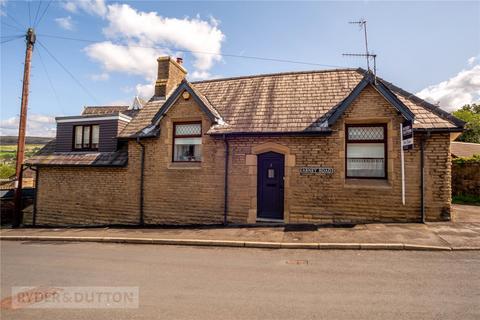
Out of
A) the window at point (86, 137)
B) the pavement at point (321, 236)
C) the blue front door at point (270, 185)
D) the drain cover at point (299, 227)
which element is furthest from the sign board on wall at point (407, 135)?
the window at point (86, 137)

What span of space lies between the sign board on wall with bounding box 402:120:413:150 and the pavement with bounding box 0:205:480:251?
2569 mm

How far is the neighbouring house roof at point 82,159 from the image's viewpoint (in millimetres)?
12539

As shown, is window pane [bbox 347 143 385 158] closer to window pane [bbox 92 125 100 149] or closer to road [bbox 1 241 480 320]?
road [bbox 1 241 480 320]

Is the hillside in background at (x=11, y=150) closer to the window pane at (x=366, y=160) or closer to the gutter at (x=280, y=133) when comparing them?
the gutter at (x=280, y=133)

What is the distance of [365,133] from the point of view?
976 cm

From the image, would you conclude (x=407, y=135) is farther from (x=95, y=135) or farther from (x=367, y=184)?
(x=95, y=135)

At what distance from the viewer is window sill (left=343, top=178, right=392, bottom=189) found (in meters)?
9.24

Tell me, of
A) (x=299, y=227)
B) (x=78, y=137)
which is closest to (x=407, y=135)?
(x=299, y=227)

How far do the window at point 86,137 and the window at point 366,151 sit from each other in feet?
39.6

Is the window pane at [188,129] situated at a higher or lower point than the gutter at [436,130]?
higher

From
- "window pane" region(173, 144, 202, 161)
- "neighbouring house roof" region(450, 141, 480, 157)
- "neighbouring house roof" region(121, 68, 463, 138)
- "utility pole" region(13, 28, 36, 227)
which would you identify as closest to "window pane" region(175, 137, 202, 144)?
"window pane" region(173, 144, 202, 161)

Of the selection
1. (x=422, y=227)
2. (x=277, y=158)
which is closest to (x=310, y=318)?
(x=422, y=227)

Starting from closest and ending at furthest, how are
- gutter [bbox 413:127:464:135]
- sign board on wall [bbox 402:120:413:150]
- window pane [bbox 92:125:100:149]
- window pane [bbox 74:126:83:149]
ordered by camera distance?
sign board on wall [bbox 402:120:413:150]
gutter [bbox 413:127:464:135]
window pane [bbox 92:125:100:149]
window pane [bbox 74:126:83:149]

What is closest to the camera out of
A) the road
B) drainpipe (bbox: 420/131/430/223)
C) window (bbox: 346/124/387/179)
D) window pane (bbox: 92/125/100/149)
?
the road
